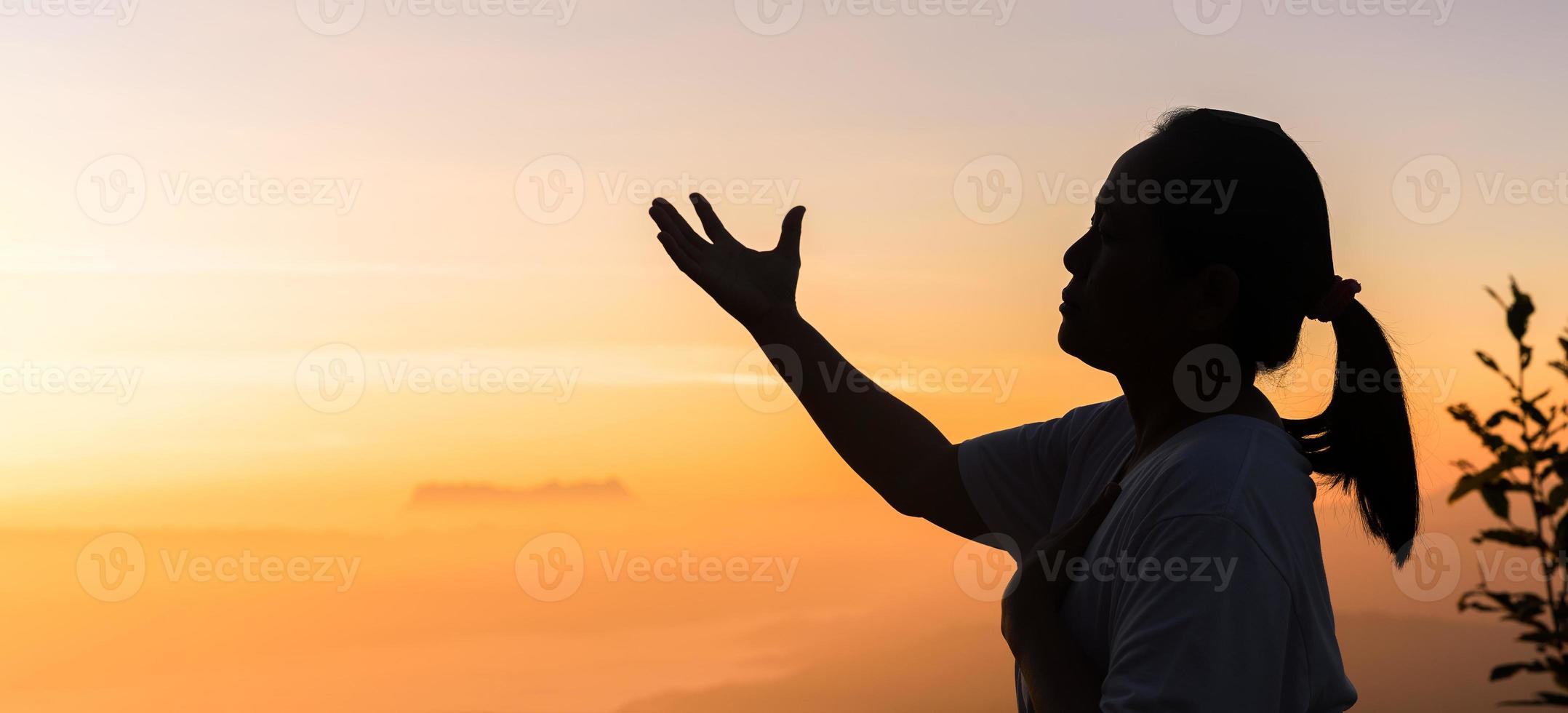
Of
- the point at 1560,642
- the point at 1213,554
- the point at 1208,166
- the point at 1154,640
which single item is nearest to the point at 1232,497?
the point at 1213,554

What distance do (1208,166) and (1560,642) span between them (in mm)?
1222

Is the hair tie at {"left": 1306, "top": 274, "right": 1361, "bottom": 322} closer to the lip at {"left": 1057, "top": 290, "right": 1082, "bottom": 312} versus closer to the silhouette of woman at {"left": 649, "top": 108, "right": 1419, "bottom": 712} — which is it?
the silhouette of woman at {"left": 649, "top": 108, "right": 1419, "bottom": 712}

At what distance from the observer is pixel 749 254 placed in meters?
2.64

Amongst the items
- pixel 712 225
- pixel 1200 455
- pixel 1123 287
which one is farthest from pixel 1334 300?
pixel 712 225

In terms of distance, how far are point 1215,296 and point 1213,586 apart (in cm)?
50

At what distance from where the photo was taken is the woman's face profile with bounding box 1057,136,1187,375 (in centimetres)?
187

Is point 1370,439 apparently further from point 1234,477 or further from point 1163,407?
point 1234,477

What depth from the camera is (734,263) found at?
263 centimetres

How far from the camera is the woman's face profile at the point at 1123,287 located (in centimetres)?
187

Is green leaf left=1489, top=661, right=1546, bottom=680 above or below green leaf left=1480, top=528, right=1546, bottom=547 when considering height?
below

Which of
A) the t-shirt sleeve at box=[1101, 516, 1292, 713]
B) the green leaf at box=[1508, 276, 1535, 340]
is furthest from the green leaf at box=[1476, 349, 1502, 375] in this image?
the t-shirt sleeve at box=[1101, 516, 1292, 713]

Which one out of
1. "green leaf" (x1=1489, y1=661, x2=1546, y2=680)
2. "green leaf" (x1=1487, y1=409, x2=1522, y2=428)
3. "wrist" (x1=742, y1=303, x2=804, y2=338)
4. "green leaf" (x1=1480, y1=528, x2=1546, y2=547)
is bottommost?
"green leaf" (x1=1489, y1=661, x2=1546, y2=680)

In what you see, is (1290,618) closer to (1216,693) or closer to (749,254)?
(1216,693)

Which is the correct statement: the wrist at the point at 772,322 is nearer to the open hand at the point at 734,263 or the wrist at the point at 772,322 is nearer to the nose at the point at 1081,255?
the open hand at the point at 734,263
